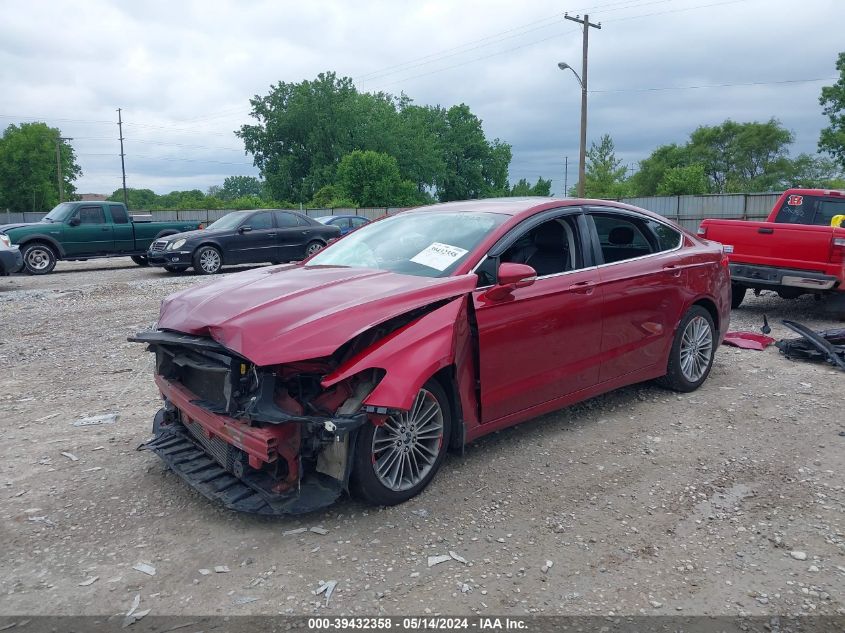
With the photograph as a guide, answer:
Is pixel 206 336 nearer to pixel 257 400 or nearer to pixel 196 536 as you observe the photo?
pixel 257 400

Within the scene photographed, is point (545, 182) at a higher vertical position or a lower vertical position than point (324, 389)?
higher

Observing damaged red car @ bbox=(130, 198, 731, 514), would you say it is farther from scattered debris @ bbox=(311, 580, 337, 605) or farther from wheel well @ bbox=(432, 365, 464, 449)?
scattered debris @ bbox=(311, 580, 337, 605)

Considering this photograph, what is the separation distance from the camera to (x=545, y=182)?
125562 mm

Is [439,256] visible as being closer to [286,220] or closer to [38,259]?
[286,220]

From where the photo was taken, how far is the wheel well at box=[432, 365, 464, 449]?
3855mm

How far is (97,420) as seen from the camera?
5.19 metres

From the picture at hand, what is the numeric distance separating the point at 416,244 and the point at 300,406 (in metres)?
1.59

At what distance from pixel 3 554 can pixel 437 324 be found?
2433mm

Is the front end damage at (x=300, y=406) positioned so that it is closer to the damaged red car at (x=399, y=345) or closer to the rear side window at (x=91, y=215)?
the damaged red car at (x=399, y=345)

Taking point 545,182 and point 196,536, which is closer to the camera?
point 196,536

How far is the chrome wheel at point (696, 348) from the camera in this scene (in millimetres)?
5719

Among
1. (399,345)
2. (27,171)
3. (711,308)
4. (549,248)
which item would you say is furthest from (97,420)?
(27,171)

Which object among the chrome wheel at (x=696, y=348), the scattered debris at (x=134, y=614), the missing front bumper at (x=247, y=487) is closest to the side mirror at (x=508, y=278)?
the missing front bumper at (x=247, y=487)

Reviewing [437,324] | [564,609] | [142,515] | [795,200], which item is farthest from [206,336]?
[795,200]
